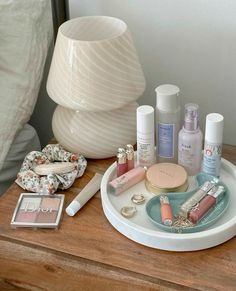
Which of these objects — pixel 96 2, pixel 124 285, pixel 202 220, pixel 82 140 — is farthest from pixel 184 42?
pixel 124 285

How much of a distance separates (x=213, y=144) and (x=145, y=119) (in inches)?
4.8

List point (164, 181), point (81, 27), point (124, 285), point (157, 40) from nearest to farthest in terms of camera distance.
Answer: point (124, 285) → point (164, 181) → point (81, 27) → point (157, 40)

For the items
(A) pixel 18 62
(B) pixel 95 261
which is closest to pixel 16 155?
(A) pixel 18 62

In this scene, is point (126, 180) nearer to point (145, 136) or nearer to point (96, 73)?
point (145, 136)

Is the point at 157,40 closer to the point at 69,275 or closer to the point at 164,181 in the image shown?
the point at 164,181

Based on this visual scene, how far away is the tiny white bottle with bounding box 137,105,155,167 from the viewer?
84 cm

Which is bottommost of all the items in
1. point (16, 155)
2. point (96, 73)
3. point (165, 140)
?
point (16, 155)

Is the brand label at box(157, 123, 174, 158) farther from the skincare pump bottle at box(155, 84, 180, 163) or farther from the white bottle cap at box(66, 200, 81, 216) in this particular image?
the white bottle cap at box(66, 200, 81, 216)

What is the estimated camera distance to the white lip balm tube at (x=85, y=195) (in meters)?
0.83

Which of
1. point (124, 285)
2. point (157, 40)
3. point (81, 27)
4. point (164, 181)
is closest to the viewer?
point (124, 285)

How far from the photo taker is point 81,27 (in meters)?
0.95

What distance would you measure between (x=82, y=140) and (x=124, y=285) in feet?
1.00

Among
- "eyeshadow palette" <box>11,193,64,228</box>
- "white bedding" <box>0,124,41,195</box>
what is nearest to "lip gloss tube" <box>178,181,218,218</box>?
"eyeshadow palette" <box>11,193,64,228</box>

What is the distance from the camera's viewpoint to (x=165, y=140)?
0.89 meters
